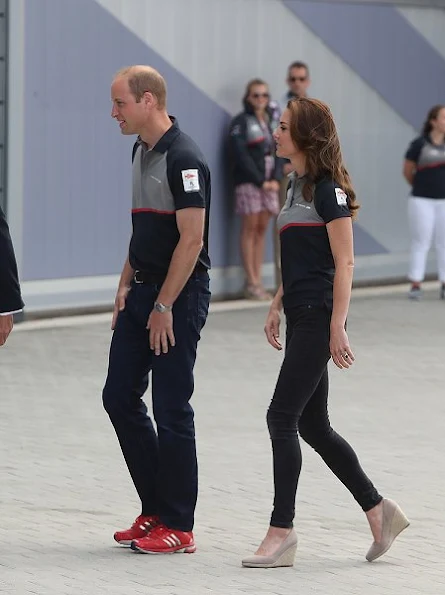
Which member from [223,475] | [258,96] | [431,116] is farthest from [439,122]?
[223,475]

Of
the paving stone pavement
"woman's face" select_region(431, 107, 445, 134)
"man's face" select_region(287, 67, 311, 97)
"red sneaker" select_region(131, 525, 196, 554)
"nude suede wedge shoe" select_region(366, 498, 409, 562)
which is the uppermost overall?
"man's face" select_region(287, 67, 311, 97)

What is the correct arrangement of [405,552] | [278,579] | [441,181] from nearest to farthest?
[278,579] < [405,552] < [441,181]

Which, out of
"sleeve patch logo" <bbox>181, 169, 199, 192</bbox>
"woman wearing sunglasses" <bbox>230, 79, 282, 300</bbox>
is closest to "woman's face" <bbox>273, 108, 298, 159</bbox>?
"sleeve patch logo" <bbox>181, 169, 199, 192</bbox>

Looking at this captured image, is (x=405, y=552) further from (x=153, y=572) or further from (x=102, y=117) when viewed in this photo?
(x=102, y=117)

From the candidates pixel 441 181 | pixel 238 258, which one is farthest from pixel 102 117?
pixel 441 181

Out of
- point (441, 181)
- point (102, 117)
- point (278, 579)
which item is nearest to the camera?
point (278, 579)

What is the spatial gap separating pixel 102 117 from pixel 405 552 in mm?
8078

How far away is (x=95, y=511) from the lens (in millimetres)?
7219

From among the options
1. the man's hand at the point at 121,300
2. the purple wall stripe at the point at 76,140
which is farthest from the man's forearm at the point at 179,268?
the purple wall stripe at the point at 76,140

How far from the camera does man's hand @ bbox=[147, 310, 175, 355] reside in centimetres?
632

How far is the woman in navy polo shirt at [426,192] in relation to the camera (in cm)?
1545

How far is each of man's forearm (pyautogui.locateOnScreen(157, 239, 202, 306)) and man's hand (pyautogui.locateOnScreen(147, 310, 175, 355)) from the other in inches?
2.2

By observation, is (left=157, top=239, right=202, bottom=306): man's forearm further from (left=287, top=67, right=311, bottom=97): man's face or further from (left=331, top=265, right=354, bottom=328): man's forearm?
(left=287, top=67, right=311, bottom=97): man's face

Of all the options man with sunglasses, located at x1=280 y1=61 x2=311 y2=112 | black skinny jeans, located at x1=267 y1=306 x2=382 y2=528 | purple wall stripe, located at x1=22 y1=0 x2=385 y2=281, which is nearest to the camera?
black skinny jeans, located at x1=267 y1=306 x2=382 y2=528
